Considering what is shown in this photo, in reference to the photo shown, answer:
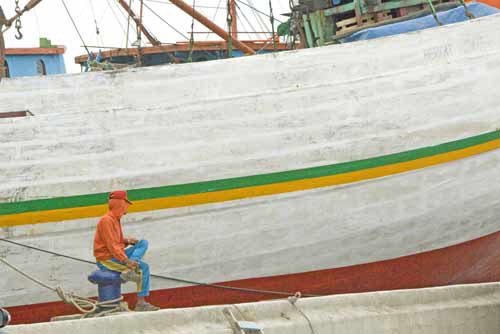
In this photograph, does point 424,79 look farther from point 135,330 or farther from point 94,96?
point 135,330

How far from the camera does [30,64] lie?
1337 cm

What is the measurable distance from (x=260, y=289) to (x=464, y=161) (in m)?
2.32

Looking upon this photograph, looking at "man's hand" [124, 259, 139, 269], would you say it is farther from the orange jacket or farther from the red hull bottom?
the red hull bottom

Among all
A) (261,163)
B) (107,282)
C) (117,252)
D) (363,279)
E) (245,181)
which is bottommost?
(363,279)

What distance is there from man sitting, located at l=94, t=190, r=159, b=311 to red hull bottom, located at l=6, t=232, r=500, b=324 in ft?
3.53

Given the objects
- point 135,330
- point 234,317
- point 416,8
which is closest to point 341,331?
point 234,317

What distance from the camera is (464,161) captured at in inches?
287

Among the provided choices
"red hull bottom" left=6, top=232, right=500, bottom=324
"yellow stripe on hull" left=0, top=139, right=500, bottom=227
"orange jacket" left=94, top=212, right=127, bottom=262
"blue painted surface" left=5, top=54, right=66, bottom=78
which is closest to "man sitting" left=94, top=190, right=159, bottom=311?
"orange jacket" left=94, top=212, right=127, bottom=262

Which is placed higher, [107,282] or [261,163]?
[261,163]

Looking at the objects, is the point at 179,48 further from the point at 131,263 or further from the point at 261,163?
the point at 131,263

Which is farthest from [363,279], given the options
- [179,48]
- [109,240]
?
[179,48]

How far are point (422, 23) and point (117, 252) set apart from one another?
4.05m

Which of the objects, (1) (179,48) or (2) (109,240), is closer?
(2) (109,240)

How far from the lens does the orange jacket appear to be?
5.46m
